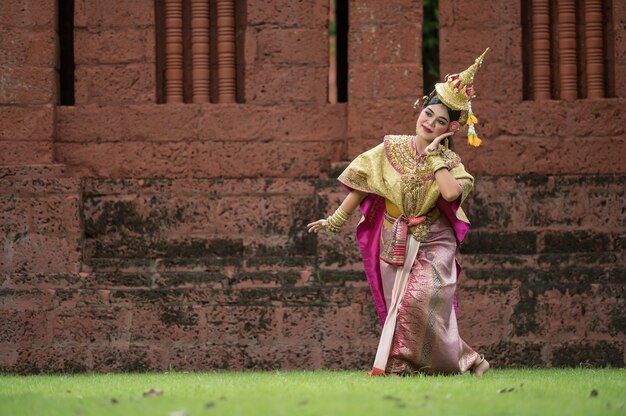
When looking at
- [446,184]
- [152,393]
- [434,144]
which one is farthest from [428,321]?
[152,393]

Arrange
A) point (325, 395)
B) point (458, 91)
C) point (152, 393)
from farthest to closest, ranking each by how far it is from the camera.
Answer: point (458, 91), point (152, 393), point (325, 395)

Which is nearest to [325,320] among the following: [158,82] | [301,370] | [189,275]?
[301,370]

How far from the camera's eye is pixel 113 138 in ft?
38.2

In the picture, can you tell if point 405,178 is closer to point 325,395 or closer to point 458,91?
point 458,91

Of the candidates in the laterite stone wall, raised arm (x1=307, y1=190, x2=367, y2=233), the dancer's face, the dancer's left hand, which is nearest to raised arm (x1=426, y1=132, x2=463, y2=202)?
the dancer's left hand

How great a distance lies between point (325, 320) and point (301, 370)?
0.42 m

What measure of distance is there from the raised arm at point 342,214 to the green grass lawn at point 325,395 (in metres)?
0.99

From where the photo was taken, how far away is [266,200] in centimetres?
1139

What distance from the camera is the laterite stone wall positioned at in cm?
1077

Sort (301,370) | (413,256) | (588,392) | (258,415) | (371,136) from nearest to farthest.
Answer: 1. (258,415)
2. (588,392)
3. (413,256)
4. (301,370)
5. (371,136)

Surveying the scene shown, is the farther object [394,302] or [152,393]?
[394,302]

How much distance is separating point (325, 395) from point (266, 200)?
4.02 meters

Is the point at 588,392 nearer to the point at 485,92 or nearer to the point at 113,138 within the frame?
the point at 485,92

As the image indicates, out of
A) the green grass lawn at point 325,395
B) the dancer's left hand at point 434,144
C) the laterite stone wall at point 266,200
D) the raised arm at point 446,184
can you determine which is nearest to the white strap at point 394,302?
the green grass lawn at point 325,395
